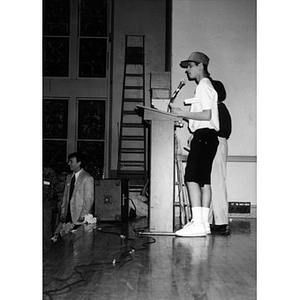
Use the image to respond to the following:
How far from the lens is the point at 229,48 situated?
6.48 meters

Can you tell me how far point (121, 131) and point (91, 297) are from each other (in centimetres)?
828

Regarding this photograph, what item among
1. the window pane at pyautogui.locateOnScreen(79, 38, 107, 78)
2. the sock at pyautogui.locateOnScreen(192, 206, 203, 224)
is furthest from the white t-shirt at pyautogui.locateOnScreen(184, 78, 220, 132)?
the window pane at pyautogui.locateOnScreen(79, 38, 107, 78)

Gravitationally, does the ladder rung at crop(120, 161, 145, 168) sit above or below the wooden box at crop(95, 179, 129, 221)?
above

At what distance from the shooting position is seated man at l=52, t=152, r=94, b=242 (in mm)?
5941

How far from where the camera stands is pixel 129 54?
34.5 ft

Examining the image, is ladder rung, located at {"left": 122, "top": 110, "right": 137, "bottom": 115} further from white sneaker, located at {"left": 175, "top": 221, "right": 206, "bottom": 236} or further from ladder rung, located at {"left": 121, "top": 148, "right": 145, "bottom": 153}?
white sneaker, located at {"left": 175, "top": 221, "right": 206, "bottom": 236}

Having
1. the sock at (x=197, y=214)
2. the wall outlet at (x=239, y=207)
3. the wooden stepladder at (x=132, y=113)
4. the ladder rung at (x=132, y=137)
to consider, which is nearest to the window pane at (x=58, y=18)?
the wooden stepladder at (x=132, y=113)

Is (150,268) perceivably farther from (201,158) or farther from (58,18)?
(58,18)

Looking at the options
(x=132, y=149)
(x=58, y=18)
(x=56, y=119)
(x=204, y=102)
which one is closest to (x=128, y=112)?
(x=132, y=149)

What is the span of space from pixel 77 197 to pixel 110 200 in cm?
38

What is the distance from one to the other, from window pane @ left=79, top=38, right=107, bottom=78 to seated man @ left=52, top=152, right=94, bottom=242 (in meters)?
4.58
